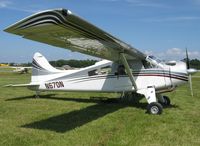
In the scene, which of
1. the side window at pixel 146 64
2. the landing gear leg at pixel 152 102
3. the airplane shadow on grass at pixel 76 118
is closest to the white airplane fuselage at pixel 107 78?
the side window at pixel 146 64

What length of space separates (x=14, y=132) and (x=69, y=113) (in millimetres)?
2748

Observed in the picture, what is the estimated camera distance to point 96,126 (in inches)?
308

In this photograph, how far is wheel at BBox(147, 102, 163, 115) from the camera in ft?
31.1

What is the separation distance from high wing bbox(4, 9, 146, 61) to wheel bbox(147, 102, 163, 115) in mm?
1948

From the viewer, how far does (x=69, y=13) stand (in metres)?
5.33

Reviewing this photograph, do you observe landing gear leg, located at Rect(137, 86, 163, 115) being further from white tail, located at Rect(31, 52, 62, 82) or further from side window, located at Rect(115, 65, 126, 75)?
white tail, located at Rect(31, 52, 62, 82)

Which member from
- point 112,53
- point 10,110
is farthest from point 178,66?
point 10,110

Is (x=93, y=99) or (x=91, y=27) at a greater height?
(x=91, y=27)

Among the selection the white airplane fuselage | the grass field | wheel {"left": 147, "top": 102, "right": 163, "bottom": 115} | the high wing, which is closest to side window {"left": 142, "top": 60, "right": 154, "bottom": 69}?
the white airplane fuselage

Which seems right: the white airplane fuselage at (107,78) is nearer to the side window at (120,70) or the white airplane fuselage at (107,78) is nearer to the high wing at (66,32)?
the side window at (120,70)

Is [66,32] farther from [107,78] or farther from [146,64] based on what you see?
[107,78]

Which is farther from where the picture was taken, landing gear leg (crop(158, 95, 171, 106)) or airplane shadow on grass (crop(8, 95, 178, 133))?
landing gear leg (crop(158, 95, 171, 106))

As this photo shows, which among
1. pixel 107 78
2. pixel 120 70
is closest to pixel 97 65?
pixel 107 78

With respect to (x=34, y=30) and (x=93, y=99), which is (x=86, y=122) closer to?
(x=34, y=30)
